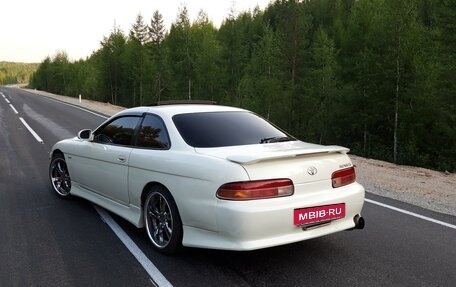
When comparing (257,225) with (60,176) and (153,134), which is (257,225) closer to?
(153,134)

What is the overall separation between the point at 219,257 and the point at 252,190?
0.93 meters

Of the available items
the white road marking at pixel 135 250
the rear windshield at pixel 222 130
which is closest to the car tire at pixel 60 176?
the white road marking at pixel 135 250

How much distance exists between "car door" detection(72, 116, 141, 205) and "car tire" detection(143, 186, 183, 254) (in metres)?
0.47

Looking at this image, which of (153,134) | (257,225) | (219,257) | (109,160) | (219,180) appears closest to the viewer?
(257,225)

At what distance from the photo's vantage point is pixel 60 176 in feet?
20.6

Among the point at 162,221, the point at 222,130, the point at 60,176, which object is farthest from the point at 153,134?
the point at 60,176

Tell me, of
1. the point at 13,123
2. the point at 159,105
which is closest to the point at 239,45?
the point at 13,123

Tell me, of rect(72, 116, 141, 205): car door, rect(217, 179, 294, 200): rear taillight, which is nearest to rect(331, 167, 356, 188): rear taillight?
rect(217, 179, 294, 200): rear taillight

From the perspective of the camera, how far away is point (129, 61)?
56.8 metres

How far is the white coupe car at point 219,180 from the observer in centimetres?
342

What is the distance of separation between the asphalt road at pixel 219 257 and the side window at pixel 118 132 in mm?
966

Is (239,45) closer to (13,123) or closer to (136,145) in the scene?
(13,123)

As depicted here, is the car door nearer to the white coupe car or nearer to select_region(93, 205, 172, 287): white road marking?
the white coupe car

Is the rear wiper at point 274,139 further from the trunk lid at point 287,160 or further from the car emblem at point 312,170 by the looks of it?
the car emblem at point 312,170
